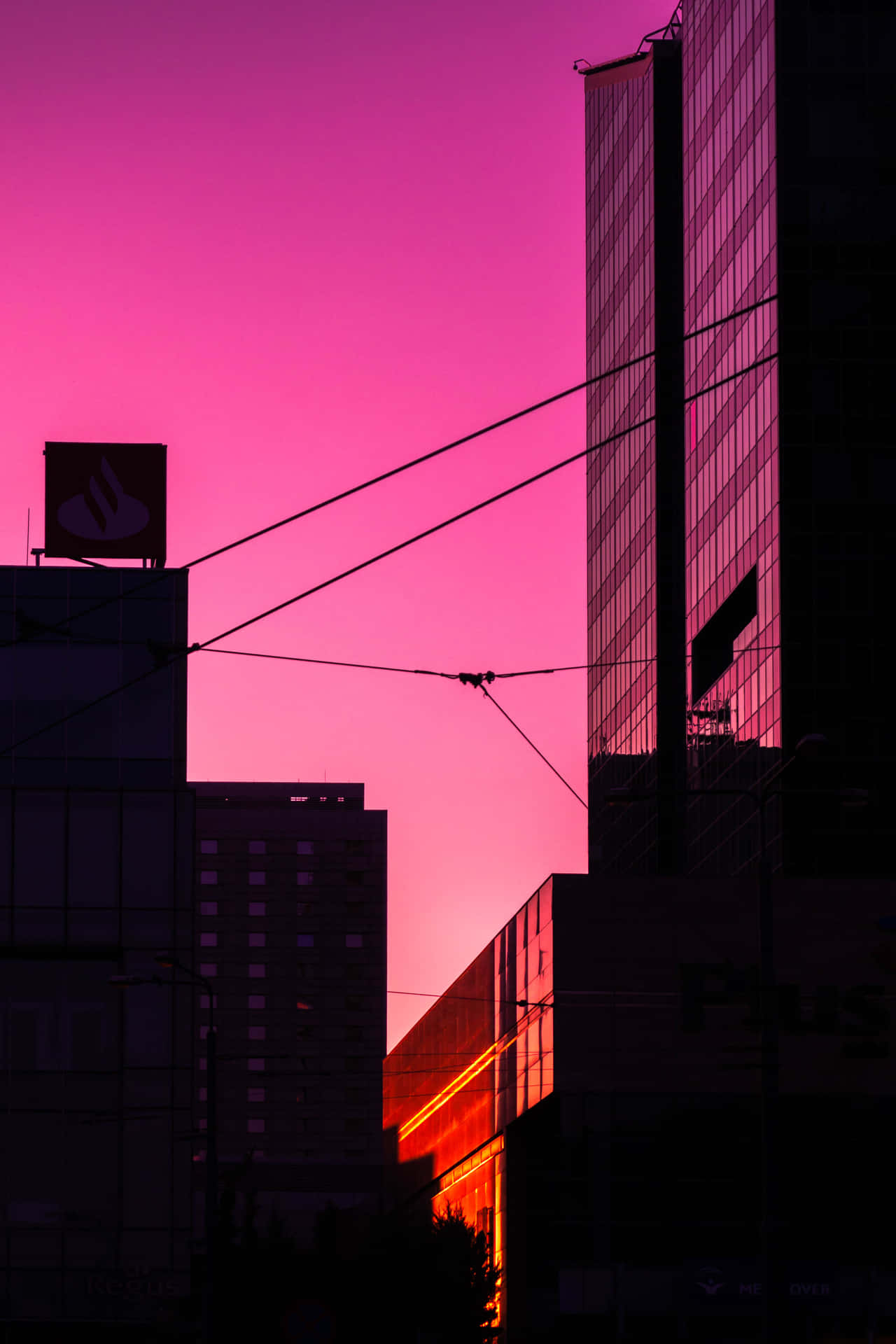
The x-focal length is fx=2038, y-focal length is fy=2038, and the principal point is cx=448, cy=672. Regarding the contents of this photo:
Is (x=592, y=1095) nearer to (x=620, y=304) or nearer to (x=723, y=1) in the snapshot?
(x=723, y=1)

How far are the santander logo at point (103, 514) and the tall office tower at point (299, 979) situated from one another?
5468 inches

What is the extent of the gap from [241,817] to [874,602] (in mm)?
126387

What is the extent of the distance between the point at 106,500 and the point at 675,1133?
77.0 ft

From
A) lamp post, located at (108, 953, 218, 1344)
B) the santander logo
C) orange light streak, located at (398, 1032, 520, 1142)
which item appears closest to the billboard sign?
the santander logo

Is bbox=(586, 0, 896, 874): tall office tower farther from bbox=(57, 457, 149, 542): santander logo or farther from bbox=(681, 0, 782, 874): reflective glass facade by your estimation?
bbox=(57, 457, 149, 542): santander logo

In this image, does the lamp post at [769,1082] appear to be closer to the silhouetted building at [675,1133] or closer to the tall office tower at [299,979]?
the silhouetted building at [675,1133]

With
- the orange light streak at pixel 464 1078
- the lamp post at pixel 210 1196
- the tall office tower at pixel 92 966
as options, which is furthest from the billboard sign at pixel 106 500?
the orange light streak at pixel 464 1078

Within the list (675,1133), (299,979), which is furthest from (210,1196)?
(299,979)

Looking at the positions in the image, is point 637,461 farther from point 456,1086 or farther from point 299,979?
point 299,979

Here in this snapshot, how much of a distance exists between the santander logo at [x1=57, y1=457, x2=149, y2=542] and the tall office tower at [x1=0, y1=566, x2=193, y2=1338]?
281 centimetres

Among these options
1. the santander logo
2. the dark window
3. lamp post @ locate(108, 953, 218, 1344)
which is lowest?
lamp post @ locate(108, 953, 218, 1344)

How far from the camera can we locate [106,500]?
53312 millimetres

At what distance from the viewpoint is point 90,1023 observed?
4641cm

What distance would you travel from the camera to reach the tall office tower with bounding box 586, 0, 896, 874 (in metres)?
77.0
